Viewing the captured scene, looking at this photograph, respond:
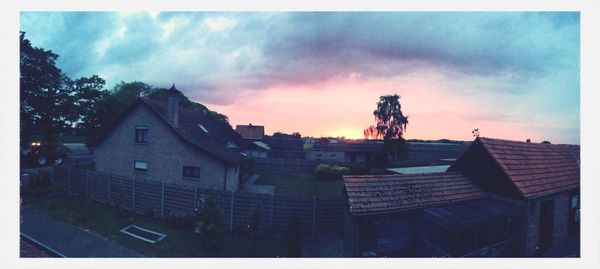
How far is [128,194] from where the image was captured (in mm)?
11570

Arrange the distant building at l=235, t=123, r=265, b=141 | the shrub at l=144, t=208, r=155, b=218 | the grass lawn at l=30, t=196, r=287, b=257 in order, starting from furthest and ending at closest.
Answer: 1. the distant building at l=235, t=123, r=265, b=141
2. the shrub at l=144, t=208, r=155, b=218
3. the grass lawn at l=30, t=196, r=287, b=257

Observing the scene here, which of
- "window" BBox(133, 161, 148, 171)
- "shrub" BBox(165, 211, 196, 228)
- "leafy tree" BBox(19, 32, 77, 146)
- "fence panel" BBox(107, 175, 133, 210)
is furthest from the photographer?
"window" BBox(133, 161, 148, 171)

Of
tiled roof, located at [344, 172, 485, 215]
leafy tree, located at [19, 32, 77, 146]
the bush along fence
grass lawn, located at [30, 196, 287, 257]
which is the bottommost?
grass lawn, located at [30, 196, 287, 257]

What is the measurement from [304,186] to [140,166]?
1119 cm

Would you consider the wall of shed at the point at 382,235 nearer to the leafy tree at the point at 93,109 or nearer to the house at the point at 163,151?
the house at the point at 163,151

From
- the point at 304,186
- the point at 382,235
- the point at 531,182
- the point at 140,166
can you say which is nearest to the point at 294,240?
the point at 382,235

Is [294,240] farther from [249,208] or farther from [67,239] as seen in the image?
[67,239]

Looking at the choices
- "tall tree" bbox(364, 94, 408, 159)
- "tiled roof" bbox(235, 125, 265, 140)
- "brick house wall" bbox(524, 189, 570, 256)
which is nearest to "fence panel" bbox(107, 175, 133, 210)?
"brick house wall" bbox(524, 189, 570, 256)

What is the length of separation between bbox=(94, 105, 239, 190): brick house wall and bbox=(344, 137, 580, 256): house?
28.8 ft

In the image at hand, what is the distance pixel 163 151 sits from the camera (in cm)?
1466

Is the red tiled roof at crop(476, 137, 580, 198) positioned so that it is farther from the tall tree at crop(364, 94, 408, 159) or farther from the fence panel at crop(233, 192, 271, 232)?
the tall tree at crop(364, 94, 408, 159)

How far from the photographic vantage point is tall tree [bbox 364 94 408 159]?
29297 millimetres
